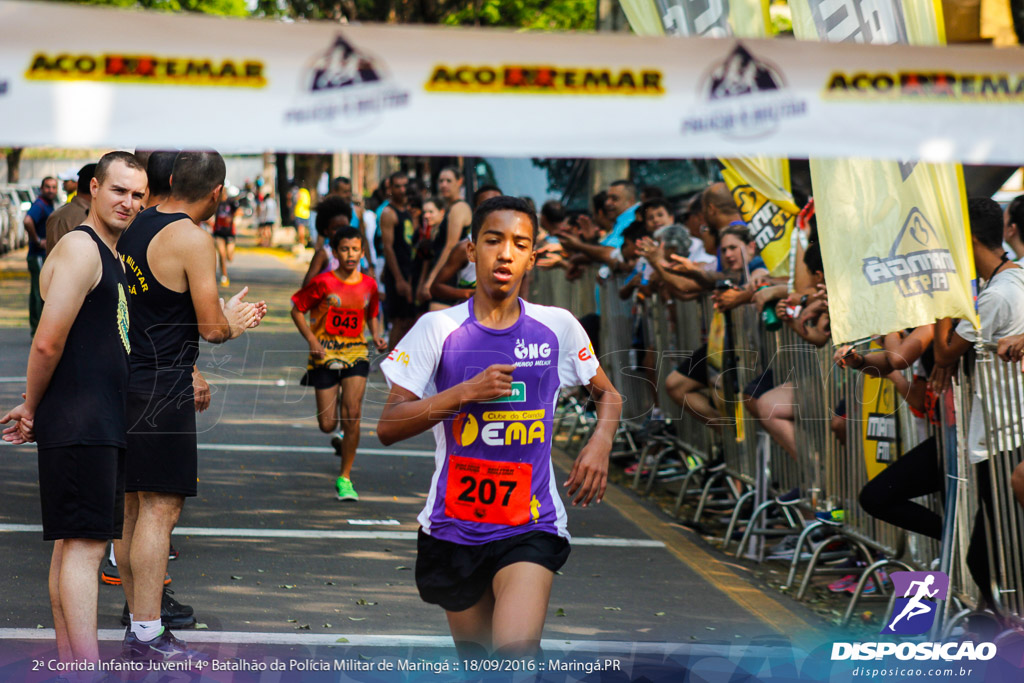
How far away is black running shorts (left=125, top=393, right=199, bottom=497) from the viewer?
512 cm

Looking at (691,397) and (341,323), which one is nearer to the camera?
(341,323)

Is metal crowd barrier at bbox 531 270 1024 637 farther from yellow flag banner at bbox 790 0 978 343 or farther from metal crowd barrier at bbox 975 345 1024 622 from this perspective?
yellow flag banner at bbox 790 0 978 343

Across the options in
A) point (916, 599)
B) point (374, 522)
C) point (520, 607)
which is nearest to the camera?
point (520, 607)

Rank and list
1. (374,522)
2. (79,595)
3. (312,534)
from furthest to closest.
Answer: (374,522) < (312,534) < (79,595)

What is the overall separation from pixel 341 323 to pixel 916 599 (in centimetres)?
447

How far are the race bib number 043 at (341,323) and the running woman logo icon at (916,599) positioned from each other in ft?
14.1

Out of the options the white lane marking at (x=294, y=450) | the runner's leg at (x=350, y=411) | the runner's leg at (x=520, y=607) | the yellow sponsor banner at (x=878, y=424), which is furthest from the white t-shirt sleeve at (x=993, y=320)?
the white lane marking at (x=294, y=450)

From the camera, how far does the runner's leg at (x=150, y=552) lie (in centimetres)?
507

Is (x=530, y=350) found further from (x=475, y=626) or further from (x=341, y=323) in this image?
(x=341, y=323)

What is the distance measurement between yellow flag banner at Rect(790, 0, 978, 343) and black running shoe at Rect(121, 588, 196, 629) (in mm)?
3205

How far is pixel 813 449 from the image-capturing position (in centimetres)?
704

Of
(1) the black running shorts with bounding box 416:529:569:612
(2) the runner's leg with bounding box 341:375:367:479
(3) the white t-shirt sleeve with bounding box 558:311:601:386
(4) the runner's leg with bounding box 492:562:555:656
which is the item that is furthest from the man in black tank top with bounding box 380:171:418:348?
(4) the runner's leg with bounding box 492:562:555:656

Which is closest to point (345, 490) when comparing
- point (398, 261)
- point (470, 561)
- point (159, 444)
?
point (159, 444)

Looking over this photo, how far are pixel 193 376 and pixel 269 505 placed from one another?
3.00 metres
